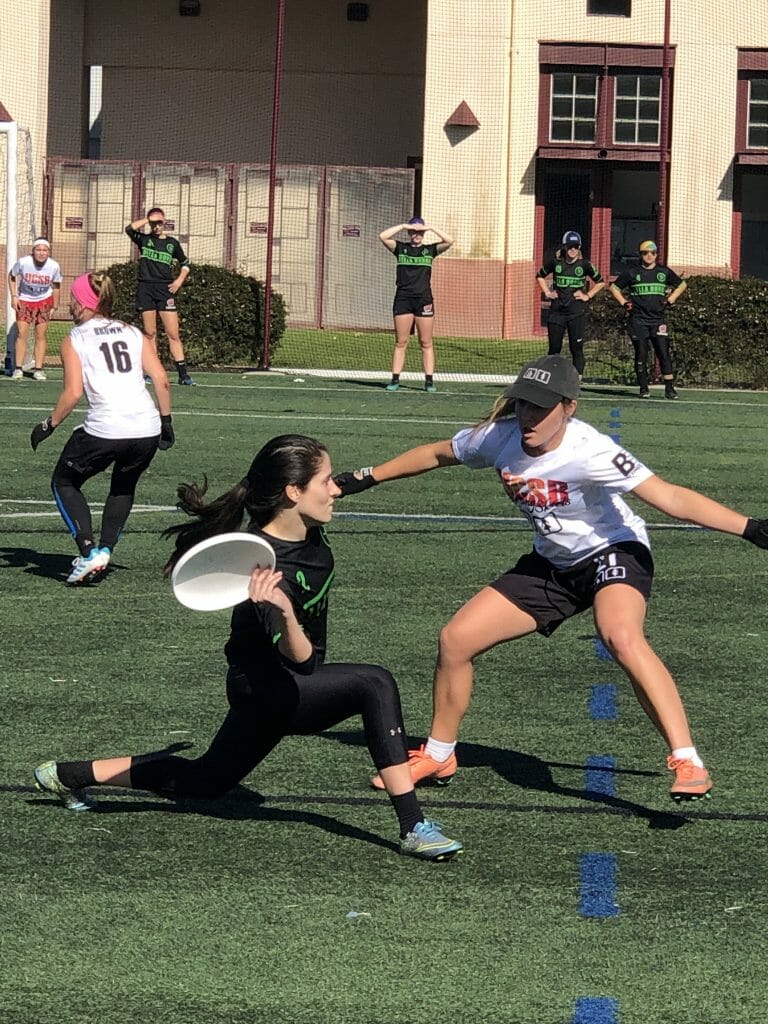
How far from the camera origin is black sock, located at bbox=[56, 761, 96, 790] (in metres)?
5.78

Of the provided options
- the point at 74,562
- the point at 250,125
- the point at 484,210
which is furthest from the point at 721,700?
the point at 250,125

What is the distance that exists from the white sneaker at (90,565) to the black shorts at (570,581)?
3948 millimetres

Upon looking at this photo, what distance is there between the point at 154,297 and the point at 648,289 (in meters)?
5.99

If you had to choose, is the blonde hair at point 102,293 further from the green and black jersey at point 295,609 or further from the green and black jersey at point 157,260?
the green and black jersey at point 157,260

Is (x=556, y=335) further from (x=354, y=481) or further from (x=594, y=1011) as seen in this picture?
(x=594, y=1011)

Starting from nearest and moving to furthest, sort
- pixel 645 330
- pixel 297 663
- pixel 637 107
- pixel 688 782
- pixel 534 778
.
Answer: pixel 297 663 < pixel 688 782 < pixel 534 778 < pixel 645 330 < pixel 637 107

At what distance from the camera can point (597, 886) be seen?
5367 mm

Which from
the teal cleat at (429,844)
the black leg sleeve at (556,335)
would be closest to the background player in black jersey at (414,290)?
the black leg sleeve at (556,335)

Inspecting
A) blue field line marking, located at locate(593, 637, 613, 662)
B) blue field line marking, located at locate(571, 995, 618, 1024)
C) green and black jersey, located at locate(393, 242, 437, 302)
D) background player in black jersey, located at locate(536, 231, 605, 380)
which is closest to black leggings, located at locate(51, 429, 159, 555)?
blue field line marking, located at locate(593, 637, 613, 662)

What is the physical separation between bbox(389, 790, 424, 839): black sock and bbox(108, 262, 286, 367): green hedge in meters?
19.1

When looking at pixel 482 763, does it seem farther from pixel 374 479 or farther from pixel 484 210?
pixel 484 210

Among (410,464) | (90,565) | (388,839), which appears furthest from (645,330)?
(388,839)

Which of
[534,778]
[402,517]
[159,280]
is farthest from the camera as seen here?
[159,280]

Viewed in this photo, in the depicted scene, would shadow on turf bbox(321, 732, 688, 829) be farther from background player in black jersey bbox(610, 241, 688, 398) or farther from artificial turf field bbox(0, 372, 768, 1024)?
background player in black jersey bbox(610, 241, 688, 398)
